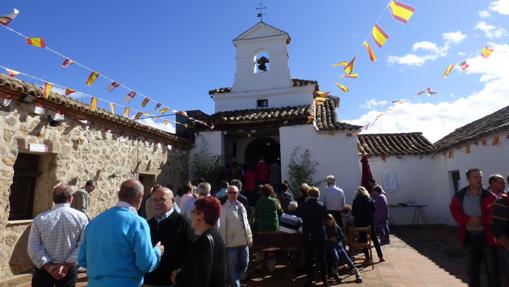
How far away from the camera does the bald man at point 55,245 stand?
3.10 m

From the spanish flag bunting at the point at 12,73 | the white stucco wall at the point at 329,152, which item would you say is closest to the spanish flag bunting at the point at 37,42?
the spanish flag bunting at the point at 12,73

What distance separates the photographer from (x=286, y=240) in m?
5.95

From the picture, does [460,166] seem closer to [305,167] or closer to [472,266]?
[305,167]

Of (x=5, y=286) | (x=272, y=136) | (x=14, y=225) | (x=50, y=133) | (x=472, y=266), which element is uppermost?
(x=272, y=136)

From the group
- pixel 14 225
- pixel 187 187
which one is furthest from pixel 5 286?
pixel 187 187

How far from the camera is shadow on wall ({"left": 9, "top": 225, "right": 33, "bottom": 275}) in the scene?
17.2 ft

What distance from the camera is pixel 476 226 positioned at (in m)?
3.96

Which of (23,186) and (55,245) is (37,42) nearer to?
(23,186)

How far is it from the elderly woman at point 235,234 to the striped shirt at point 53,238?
1861mm

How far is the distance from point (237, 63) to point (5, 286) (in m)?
9.99

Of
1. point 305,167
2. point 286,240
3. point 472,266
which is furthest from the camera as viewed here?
point 305,167

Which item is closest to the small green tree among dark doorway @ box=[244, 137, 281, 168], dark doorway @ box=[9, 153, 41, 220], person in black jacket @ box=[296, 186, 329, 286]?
dark doorway @ box=[244, 137, 281, 168]

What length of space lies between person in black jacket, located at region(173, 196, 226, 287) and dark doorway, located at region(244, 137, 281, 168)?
1022 cm

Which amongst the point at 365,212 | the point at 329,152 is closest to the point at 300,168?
the point at 329,152
